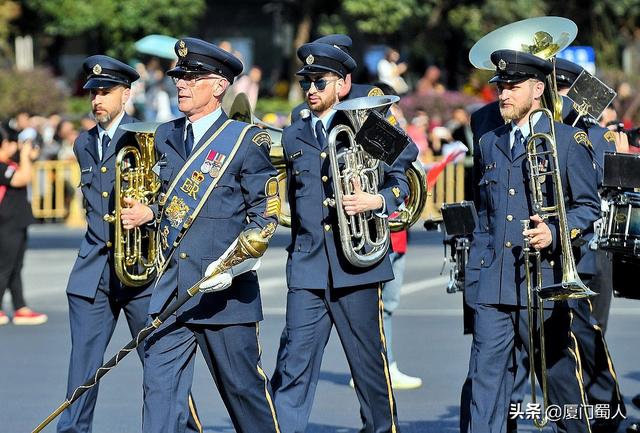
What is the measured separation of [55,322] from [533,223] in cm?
688

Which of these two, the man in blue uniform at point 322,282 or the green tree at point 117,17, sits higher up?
the green tree at point 117,17

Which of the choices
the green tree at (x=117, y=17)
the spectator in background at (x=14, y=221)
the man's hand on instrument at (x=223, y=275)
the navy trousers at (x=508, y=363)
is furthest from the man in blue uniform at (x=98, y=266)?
the green tree at (x=117, y=17)

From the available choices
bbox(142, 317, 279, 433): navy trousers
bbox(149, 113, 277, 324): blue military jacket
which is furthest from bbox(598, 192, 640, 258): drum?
bbox(142, 317, 279, 433): navy trousers

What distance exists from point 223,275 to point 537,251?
1.48 m

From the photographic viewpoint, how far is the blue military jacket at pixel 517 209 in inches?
275

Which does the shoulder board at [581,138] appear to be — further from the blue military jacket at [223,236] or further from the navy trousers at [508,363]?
the blue military jacket at [223,236]

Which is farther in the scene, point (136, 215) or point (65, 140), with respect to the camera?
point (65, 140)

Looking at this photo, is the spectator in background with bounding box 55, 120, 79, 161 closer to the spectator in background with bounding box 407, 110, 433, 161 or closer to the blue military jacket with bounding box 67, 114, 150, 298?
the spectator in background with bounding box 407, 110, 433, 161

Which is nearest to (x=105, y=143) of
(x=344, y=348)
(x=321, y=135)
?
(x=321, y=135)

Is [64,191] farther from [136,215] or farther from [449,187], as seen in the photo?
[136,215]

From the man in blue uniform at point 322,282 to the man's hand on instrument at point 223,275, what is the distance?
1034mm

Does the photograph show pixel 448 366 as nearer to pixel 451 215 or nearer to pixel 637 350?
pixel 637 350

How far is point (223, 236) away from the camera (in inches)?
263

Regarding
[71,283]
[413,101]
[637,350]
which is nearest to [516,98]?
[71,283]
